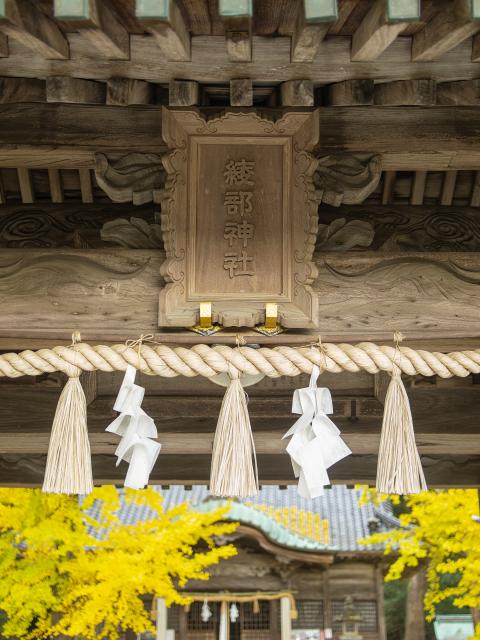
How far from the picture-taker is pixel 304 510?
12.1 metres

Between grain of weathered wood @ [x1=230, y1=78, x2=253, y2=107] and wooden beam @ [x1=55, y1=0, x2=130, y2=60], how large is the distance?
368 millimetres

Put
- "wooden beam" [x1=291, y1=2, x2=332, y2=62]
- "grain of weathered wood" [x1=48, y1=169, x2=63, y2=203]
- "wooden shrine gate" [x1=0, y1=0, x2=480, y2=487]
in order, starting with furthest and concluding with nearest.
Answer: "grain of weathered wood" [x1=48, y1=169, x2=63, y2=203] < "wooden shrine gate" [x1=0, y1=0, x2=480, y2=487] < "wooden beam" [x1=291, y1=2, x2=332, y2=62]

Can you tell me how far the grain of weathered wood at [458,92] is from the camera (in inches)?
99.6

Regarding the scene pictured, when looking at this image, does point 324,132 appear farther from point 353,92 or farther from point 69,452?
point 69,452

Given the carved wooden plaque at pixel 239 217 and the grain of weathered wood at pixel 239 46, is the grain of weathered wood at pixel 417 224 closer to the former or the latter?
the carved wooden plaque at pixel 239 217

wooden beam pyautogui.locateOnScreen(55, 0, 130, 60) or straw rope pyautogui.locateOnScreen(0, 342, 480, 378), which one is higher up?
wooden beam pyautogui.locateOnScreen(55, 0, 130, 60)

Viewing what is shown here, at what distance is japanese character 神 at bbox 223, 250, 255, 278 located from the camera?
8.75 feet

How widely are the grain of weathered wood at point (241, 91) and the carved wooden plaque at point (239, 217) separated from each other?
203mm

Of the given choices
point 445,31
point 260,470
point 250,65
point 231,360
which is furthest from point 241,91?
point 260,470

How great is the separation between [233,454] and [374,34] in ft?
4.42

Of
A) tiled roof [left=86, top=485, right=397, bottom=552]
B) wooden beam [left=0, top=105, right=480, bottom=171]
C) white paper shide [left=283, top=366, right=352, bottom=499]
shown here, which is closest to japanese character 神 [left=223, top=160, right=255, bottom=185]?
wooden beam [left=0, top=105, right=480, bottom=171]

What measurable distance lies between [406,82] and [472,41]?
10.0 inches

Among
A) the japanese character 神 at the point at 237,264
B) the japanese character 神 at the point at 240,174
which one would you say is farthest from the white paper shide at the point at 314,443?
the japanese character 神 at the point at 240,174

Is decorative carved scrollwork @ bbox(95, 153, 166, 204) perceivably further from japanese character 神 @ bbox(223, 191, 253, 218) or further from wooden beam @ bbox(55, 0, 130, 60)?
wooden beam @ bbox(55, 0, 130, 60)
